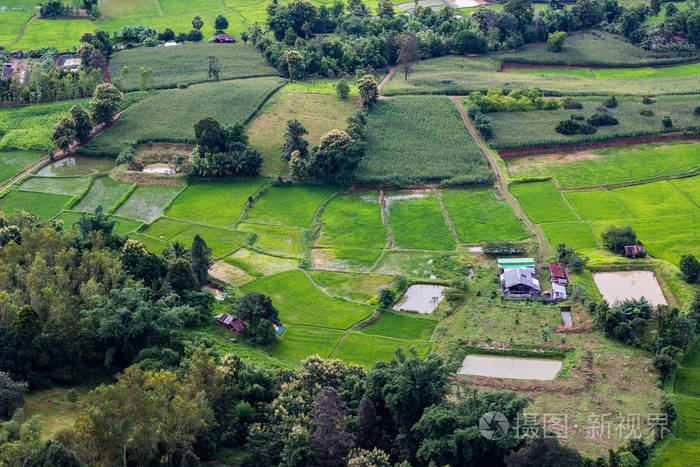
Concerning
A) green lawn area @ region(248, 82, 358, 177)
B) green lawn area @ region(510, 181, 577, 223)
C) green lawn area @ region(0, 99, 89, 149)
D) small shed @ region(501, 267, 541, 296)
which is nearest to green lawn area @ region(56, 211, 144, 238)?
green lawn area @ region(0, 99, 89, 149)

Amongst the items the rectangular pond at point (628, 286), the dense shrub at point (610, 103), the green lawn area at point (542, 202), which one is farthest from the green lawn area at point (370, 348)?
the dense shrub at point (610, 103)

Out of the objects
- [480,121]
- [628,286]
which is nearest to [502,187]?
[480,121]

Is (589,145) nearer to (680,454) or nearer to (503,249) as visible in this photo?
(503,249)

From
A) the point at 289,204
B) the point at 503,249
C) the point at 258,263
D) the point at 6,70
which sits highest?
the point at 6,70

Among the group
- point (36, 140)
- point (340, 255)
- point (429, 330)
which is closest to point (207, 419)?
point (429, 330)

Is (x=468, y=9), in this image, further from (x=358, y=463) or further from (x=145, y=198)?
(x=358, y=463)

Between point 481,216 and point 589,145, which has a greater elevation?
point 589,145
